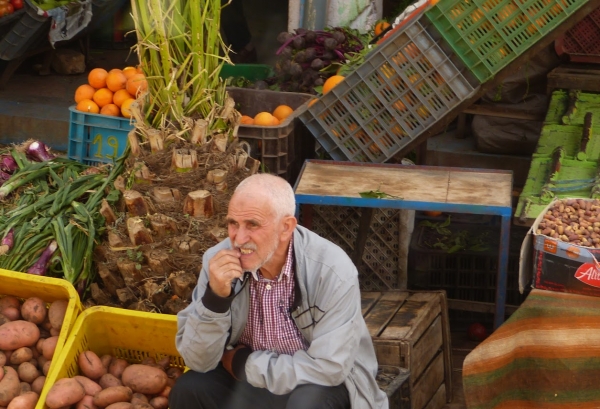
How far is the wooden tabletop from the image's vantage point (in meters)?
3.93

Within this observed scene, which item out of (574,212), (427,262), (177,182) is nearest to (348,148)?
(427,262)

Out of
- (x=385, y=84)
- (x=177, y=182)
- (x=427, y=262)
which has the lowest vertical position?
(x=427, y=262)

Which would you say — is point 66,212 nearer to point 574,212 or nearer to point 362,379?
point 362,379

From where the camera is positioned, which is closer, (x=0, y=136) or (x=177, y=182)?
(x=177, y=182)

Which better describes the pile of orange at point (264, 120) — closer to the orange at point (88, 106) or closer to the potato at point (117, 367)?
the orange at point (88, 106)

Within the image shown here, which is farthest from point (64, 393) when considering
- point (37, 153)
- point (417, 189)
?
point (37, 153)

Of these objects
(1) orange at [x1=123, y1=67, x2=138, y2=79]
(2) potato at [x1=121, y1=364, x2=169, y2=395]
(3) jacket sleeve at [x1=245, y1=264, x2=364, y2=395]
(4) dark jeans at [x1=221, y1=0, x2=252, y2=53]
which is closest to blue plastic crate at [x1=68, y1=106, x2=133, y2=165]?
(1) orange at [x1=123, y1=67, x2=138, y2=79]

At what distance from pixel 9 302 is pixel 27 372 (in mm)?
393

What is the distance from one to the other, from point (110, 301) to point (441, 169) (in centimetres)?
175

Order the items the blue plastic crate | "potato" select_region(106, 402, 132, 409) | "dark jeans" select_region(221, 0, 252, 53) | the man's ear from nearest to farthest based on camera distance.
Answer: the man's ear
"potato" select_region(106, 402, 132, 409)
the blue plastic crate
"dark jeans" select_region(221, 0, 252, 53)

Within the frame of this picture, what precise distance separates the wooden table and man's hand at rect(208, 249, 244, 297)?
113 centimetres

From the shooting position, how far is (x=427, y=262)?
15.0 feet

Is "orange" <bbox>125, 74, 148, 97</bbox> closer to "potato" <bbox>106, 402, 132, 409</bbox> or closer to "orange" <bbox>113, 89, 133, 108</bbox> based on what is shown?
"orange" <bbox>113, 89, 133, 108</bbox>

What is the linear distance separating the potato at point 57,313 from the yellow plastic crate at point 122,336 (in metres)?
0.13
